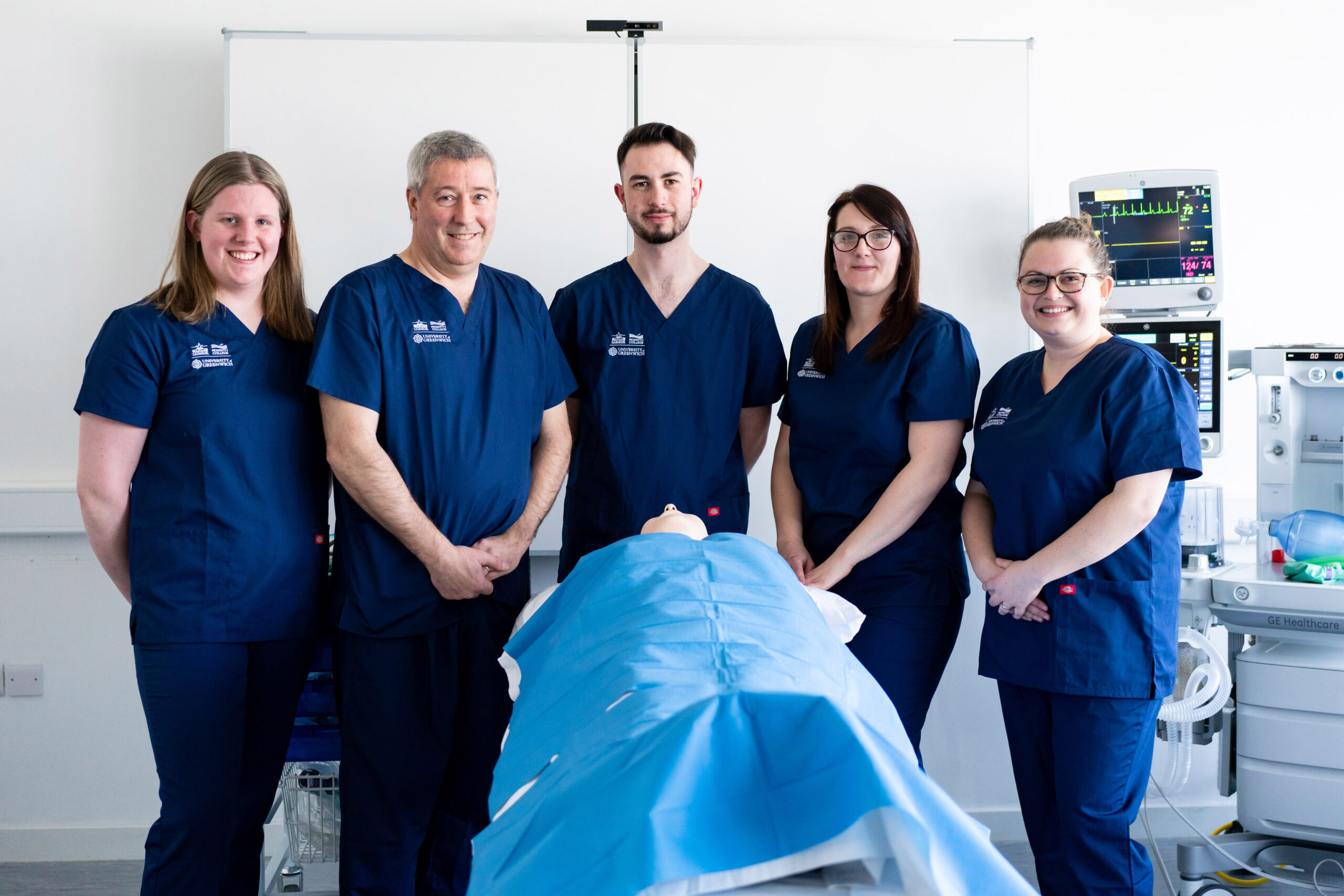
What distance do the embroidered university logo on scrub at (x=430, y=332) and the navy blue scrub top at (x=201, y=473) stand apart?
24 cm

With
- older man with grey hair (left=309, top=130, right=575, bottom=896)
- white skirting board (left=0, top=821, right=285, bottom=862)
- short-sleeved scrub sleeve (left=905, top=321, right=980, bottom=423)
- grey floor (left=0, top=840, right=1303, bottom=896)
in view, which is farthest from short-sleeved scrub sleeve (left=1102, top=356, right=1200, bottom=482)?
white skirting board (left=0, top=821, right=285, bottom=862)

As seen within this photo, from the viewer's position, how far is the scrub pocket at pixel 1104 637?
5.41 ft

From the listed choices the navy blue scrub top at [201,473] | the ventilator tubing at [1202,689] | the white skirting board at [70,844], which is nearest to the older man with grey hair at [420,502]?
the navy blue scrub top at [201,473]

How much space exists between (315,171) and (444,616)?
1268mm

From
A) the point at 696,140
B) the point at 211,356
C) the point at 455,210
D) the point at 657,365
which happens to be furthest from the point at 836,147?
the point at 211,356

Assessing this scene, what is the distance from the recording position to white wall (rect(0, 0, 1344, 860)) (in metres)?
2.50

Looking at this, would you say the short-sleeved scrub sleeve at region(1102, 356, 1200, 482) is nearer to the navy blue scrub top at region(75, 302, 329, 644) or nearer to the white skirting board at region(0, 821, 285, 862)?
the navy blue scrub top at region(75, 302, 329, 644)

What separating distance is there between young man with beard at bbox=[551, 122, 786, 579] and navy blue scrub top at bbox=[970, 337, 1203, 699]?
0.56 metres

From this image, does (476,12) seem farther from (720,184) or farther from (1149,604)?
(1149,604)

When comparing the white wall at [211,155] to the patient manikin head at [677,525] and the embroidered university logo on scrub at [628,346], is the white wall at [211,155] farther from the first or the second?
the patient manikin head at [677,525]

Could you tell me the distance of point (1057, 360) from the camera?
180 centimetres

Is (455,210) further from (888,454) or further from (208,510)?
(888,454)

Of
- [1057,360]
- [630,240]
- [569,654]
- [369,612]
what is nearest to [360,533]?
[369,612]

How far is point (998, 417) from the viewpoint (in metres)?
1.85
